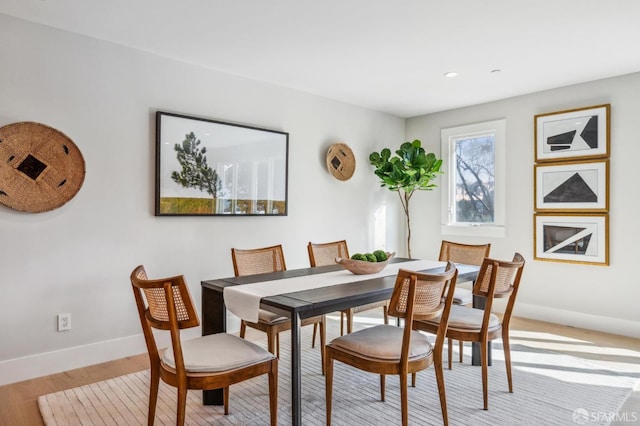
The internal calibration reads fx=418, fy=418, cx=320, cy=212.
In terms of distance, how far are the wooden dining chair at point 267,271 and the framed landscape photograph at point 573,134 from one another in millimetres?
3071

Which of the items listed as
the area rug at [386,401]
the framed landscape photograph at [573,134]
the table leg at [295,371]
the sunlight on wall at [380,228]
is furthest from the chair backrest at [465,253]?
the table leg at [295,371]

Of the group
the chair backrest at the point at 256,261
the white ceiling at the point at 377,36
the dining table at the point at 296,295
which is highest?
the white ceiling at the point at 377,36

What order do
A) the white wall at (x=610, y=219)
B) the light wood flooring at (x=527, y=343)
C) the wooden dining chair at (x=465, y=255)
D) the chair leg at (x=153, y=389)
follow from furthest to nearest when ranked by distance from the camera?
the white wall at (x=610, y=219) < the wooden dining chair at (x=465, y=255) < the light wood flooring at (x=527, y=343) < the chair leg at (x=153, y=389)

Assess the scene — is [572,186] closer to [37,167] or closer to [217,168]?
[217,168]

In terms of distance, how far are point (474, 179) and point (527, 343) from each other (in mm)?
2113

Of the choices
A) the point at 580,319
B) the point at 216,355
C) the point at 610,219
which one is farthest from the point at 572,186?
the point at 216,355

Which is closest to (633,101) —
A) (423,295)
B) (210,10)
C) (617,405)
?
(617,405)

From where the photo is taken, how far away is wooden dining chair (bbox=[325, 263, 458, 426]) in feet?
6.36

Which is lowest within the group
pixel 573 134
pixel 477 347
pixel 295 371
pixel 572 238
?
pixel 477 347

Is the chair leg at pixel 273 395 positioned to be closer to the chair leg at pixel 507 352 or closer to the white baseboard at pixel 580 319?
the chair leg at pixel 507 352

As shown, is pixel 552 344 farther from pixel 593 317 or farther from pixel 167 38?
→ pixel 167 38

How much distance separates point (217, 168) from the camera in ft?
12.2

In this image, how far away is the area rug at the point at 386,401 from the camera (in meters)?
2.28

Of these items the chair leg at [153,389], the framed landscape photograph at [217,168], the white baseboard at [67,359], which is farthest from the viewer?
the framed landscape photograph at [217,168]
